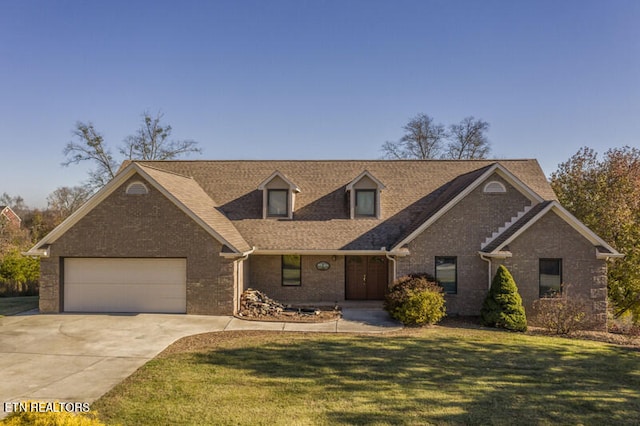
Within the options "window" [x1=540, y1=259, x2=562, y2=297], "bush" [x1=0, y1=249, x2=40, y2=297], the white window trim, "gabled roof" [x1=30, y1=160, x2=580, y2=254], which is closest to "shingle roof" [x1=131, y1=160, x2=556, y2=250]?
"gabled roof" [x1=30, y1=160, x2=580, y2=254]

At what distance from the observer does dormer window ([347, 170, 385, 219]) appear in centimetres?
1977

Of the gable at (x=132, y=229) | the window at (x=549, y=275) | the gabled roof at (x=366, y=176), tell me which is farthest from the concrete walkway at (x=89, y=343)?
the window at (x=549, y=275)

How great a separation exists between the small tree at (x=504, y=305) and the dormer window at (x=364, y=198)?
6542 mm

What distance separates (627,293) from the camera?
19.0 m

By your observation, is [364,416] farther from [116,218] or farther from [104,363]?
[116,218]

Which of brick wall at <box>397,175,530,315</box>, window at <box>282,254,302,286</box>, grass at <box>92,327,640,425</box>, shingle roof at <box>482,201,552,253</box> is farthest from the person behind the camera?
window at <box>282,254,302,286</box>

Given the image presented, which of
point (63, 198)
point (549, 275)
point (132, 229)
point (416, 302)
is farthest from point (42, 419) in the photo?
point (63, 198)

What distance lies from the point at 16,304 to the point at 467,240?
21133mm

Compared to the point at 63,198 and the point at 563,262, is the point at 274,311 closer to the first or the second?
the point at 563,262

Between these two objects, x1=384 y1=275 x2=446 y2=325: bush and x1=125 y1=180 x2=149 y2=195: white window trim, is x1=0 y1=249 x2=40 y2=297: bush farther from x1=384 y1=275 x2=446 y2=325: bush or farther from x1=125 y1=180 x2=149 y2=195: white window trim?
x1=384 y1=275 x2=446 y2=325: bush

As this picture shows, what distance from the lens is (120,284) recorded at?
1667 cm

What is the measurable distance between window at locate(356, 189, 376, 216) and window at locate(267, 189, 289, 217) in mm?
3647

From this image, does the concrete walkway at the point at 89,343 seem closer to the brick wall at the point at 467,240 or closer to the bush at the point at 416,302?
the bush at the point at 416,302

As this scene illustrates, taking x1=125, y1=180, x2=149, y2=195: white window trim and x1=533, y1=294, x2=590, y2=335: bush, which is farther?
x1=125, y1=180, x2=149, y2=195: white window trim
